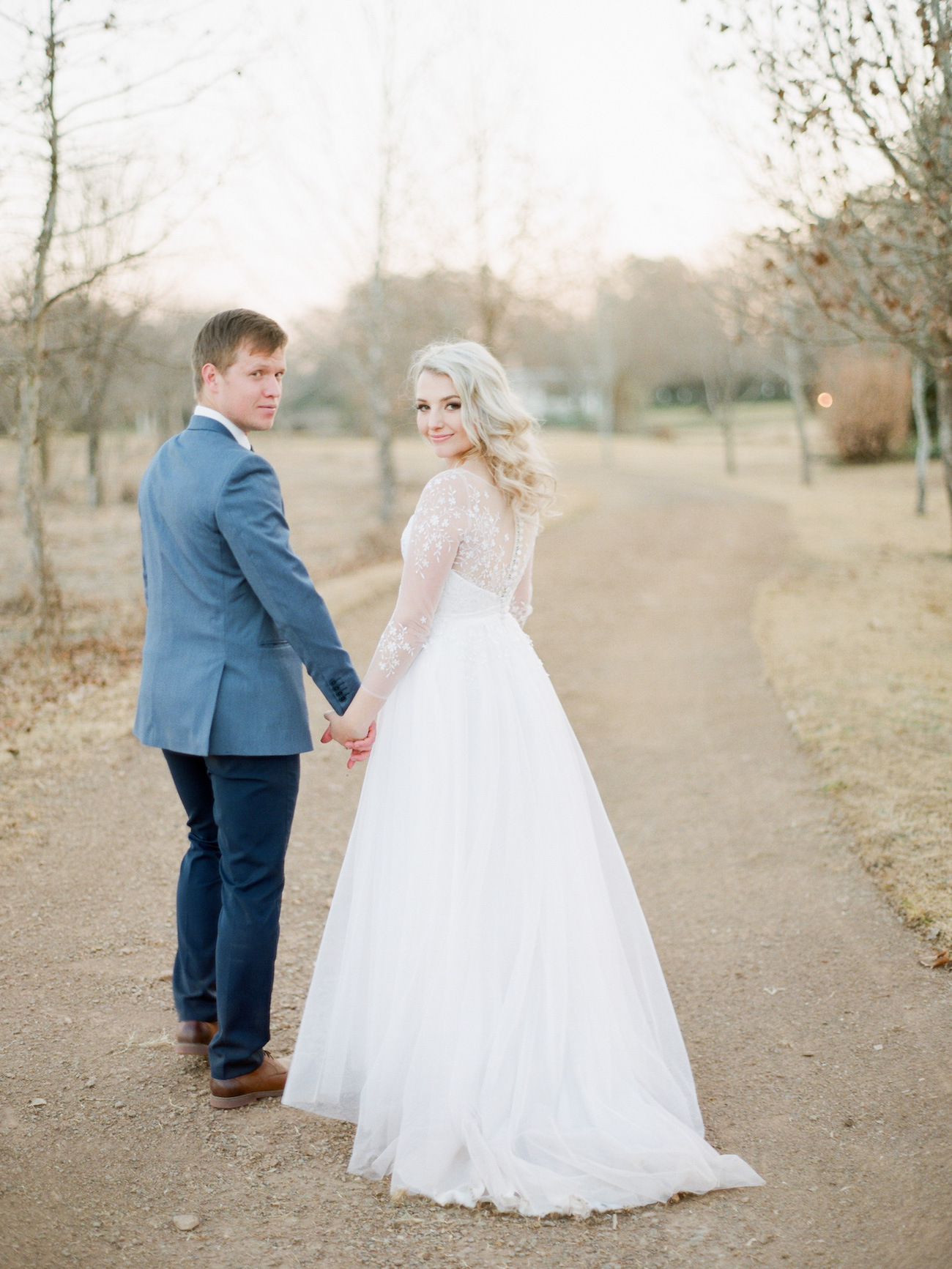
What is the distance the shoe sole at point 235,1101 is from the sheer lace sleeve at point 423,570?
1291mm

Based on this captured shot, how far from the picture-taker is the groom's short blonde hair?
9.63 ft

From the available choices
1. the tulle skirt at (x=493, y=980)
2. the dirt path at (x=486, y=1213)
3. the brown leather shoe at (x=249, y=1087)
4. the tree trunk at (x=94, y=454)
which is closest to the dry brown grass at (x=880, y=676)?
the dirt path at (x=486, y=1213)

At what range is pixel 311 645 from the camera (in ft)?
9.52

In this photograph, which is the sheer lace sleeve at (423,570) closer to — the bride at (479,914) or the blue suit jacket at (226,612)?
the bride at (479,914)

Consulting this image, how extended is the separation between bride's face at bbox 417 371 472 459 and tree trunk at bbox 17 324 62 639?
254 inches

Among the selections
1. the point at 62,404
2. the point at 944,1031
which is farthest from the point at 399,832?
the point at 62,404

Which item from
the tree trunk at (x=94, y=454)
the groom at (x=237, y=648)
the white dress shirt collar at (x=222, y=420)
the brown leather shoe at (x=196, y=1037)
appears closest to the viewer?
the groom at (x=237, y=648)

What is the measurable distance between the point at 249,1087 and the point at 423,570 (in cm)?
166

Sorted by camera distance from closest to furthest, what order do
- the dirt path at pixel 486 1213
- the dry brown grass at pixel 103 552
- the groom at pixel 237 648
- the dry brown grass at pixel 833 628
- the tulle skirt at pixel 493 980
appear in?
the dirt path at pixel 486 1213 < the tulle skirt at pixel 493 980 < the groom at pixel 237 648 < the dry brown grass at pixel 833 628 < the dry brown grass at pixel 103 552

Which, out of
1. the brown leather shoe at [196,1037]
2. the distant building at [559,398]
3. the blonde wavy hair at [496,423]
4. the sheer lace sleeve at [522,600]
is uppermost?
the distant building at [559,398]

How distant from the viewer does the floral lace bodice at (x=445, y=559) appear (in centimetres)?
303

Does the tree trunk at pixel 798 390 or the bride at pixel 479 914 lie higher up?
the tree trunk at pixel 798 390

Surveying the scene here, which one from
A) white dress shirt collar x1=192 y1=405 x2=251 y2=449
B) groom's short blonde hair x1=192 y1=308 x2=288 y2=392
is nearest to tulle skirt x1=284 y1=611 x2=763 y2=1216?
white dress shirt collar x1=192 y1=405 x2=251 y2=449

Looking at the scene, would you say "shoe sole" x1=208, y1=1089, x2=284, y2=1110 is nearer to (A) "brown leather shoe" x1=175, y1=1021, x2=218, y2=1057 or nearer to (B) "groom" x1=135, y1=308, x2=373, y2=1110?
(B) "groom" x1=135, y1=308, x2=373, y2=1110
